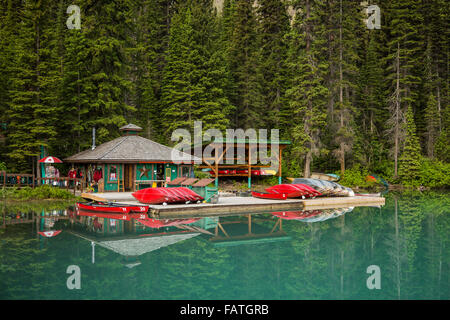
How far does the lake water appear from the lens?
6.93 metres

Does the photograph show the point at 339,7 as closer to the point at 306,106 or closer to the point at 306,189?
the point at 306,106

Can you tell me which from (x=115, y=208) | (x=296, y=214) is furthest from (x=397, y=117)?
(x=115, y=208)

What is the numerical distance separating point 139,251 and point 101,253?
1.04 m

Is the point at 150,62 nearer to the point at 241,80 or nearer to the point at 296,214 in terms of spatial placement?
the point at 241,80

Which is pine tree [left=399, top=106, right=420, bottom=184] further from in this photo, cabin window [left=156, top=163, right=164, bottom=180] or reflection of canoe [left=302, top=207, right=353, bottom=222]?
cabin window [left=156, top=163, right=164, bottom=180]

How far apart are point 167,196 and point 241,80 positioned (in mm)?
26149

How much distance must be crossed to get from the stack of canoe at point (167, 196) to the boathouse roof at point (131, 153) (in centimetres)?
591

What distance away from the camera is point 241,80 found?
3997 centimetres

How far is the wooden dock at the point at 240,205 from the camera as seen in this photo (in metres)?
16.0

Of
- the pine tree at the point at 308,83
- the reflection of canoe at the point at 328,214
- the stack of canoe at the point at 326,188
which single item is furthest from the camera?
the pine tree at the point at 308,83

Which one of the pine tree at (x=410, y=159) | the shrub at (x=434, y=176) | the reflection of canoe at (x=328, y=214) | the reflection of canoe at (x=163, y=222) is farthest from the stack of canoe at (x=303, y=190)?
the shrub at (x=434, y=176)

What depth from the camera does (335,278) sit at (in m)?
7.72

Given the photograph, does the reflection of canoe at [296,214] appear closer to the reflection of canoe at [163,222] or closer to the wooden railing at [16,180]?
the reflection of canoe at [163,222]
